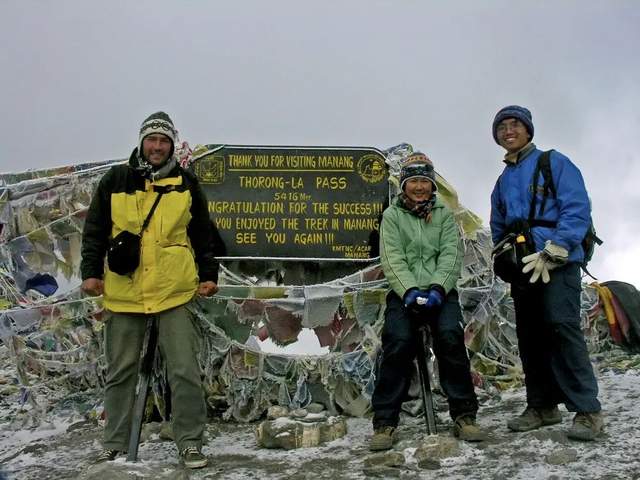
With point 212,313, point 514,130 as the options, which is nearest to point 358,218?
point 212,313

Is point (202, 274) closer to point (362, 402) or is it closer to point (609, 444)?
point (362, 402)

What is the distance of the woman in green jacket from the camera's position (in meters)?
4.45

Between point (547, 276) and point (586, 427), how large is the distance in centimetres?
96

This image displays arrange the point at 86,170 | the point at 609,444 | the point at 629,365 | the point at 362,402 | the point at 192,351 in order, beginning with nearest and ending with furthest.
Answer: the point at 609,444
the point at 192,351
the point at 362,402
the point at 629,365
the point at 86,170

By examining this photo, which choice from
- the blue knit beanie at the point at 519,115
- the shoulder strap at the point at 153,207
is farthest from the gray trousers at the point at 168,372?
the blue knit beanie at the point at 519,115

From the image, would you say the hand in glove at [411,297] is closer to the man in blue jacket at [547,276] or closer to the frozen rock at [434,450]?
the man in blue jacket at [547,276]

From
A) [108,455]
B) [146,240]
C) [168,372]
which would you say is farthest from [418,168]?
[108,455]

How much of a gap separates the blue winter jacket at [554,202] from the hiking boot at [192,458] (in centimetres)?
249

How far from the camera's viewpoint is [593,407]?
13.6 ft

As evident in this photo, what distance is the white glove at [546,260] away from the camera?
161 inches

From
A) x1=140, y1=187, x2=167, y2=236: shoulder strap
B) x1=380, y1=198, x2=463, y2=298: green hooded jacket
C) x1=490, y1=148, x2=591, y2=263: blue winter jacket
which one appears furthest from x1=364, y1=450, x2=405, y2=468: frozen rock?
x1=140, y1=187, x2=167, y2=236: shoulder strap

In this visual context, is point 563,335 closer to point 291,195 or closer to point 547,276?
point 547,276

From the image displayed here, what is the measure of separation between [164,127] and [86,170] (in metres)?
2.57

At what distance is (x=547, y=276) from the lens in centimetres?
418
